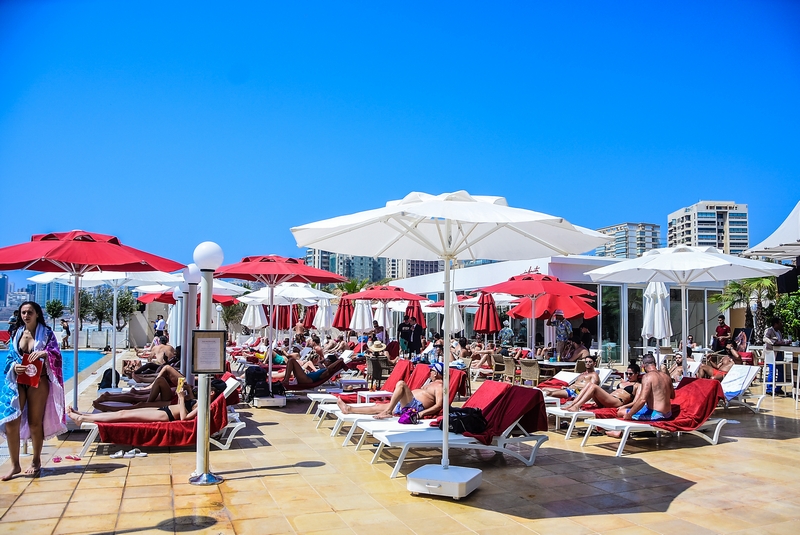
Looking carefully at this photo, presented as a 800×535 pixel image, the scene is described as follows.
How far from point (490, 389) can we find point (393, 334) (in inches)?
966

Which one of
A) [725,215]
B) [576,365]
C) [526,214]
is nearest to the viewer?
[526,214]

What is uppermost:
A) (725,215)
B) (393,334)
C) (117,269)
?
(725,215)

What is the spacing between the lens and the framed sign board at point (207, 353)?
4.93 meters

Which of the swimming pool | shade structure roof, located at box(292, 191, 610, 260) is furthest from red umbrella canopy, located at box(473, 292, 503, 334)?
the swimming pool

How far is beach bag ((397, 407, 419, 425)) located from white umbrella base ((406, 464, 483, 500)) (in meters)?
1.41

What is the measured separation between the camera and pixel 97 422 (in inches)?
236

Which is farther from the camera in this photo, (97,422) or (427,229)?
(427,229)

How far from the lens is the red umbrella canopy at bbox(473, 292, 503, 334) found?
1436cm

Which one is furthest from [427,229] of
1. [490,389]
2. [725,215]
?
[725,215]

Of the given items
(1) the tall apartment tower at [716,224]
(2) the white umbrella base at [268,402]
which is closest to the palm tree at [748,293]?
(2) the white umbrella base at [268,402]

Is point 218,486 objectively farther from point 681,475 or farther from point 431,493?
point 681,475

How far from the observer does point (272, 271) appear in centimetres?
885

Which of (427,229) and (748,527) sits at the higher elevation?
(427,229)

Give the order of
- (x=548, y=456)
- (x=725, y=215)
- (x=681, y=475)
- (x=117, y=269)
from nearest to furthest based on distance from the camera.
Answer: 1. (x=681, y=475)
2. (x=548, y=456)
3. (x=117, y=269)
4. (x=725, y=215)
